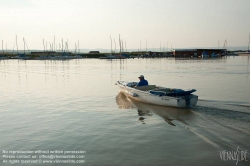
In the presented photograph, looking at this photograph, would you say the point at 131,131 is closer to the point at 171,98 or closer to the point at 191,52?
the point at 171,98

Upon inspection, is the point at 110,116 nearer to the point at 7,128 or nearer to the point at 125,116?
the point at 125,116

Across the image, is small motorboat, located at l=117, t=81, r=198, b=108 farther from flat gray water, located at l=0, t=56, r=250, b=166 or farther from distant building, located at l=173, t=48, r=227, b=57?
distant building, located at l=173, t=48, r=227, b=57

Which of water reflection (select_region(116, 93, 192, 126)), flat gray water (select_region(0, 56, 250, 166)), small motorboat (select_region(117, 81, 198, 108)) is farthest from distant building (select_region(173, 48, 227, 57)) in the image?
flat gray water (select_region(0, 56, 250, 166))

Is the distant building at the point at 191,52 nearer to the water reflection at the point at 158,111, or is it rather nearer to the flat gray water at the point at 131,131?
the water reflection at the point at 158,111

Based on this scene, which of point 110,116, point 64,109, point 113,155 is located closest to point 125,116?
point 110,116

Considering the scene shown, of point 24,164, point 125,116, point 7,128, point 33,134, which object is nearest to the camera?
point 24,164

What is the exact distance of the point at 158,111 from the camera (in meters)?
15.2

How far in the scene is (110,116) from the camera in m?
14.4

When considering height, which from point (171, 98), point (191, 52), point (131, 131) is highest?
point (191, 52)

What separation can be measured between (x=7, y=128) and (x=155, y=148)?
753 centimetres

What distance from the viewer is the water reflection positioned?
1352cm

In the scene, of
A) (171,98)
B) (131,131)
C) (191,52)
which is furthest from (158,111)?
(191,52)

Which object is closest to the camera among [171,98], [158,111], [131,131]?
[131,131]

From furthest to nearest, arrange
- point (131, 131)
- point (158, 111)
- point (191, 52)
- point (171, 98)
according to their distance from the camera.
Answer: point (191, 52)
point (171, 98)
point (158, 111)
point (131, 131)
